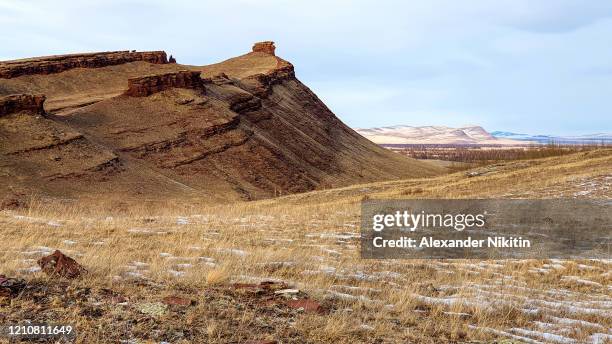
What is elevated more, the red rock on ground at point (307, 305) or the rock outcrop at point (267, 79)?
the rock outcrop at point (267, 79)

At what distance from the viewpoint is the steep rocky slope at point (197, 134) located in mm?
46750

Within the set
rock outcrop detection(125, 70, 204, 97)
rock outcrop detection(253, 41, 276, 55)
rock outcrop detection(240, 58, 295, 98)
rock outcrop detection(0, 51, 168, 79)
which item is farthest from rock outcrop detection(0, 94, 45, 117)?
rock outcrop detection(253, 41, 276, 55)

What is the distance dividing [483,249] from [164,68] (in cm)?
7697

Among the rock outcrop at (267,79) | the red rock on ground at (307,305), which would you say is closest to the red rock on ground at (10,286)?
the red rock on ground at (307,305)

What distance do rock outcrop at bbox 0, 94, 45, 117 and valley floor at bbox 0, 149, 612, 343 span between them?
116 ft

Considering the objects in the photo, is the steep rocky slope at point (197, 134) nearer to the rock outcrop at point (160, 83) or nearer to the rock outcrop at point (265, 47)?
the rock outcrop at point (160, 83)

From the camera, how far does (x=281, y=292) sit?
6.97 meters

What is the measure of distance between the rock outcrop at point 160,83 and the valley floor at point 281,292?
47.7 metres

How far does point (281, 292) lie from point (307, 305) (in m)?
0.55

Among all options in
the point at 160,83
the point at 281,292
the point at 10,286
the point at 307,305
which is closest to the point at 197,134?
the point at 160,83

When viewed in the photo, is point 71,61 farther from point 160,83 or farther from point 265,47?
point 265,47

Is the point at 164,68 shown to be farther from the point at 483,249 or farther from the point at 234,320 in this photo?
the point at 234,320

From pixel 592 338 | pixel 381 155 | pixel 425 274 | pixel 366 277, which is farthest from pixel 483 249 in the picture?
pixel 381 155

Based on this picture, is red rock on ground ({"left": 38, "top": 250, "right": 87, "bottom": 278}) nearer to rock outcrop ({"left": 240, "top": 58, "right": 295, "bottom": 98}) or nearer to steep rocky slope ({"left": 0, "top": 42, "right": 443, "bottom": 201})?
steep rocky slope ({"left": 0, "top": 42, "right": 443, "bottom": 201})
